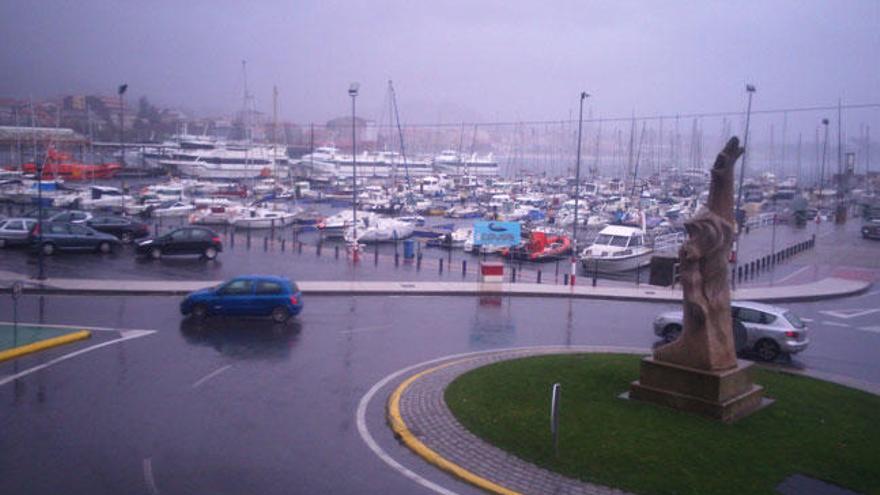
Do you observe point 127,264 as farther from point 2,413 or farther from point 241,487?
point 241,487

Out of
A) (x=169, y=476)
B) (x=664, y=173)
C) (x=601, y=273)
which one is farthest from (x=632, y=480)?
(x=664, y=173)

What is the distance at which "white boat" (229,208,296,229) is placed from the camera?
5450 centimetres

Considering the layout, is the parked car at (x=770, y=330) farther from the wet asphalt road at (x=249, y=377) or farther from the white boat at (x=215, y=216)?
the white boat at (x=215, y=216)

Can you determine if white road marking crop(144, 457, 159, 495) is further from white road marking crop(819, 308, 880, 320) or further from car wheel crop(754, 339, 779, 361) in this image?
white road marking crop(819, 308, 880, 320)

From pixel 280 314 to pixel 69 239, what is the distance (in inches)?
632

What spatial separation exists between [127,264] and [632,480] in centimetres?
2520

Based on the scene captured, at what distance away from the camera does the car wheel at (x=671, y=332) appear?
1878 centimetres

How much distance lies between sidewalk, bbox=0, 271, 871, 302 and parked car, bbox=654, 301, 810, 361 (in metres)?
7.77

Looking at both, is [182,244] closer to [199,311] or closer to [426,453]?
[199,311]

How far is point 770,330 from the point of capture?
57.8 feet

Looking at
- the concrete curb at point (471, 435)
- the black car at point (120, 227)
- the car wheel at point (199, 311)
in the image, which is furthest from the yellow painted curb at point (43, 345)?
the black car at point (120, 227)

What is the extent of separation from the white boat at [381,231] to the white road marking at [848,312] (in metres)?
28.3

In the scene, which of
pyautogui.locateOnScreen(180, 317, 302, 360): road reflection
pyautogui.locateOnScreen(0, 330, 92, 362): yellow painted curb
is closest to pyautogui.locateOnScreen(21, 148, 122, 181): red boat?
pyautogui.locateOnScreen(180, 317, 302, 360): road reflection

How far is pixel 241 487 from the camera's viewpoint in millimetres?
8977
